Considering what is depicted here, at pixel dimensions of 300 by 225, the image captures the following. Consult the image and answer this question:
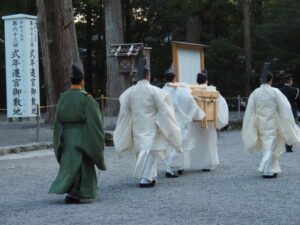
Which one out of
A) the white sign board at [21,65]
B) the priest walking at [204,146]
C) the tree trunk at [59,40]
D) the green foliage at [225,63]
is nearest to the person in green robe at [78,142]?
the priest walking at [204,146]

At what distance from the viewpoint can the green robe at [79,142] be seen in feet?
25.7

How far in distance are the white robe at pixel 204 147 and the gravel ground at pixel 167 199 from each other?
222mm


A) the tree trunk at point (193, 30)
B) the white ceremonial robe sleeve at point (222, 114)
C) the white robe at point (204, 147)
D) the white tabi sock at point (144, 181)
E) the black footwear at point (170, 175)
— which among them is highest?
the tree trunk at point (193, 30)

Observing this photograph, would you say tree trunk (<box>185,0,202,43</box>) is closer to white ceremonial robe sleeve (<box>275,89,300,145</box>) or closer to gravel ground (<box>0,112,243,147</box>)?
gravel ground (<box>0,112,243,147</box>)

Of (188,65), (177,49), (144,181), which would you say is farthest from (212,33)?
(144,181)

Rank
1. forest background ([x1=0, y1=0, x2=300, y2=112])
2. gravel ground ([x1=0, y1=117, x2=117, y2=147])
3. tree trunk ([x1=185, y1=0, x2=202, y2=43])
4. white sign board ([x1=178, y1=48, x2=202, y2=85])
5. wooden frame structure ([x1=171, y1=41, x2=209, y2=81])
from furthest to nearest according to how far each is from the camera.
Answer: tree trunk ([x1=185, y1=0, x2=202, y2=43]) < forest background ([x1=0, y1=0, x2=300, y2=112]) < gravel ground ([x1=0, y1=117, x2=117, y2=147]) < white sign board ([x1=178, y1=48, x2=202, y2=85]) < wooden frame structure ([x1=171, y1=41, x2=209, y2=81])

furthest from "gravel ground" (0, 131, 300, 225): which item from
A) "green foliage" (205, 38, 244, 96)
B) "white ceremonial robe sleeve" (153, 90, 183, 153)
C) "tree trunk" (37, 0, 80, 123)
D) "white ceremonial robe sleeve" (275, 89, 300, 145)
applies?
"green foliage" (205, 38, 244, 96)

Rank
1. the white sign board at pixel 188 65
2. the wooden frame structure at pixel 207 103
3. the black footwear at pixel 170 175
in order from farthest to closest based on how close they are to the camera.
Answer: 1. the white sign board at pixel 188 65
2. the wooden frame structure at pixel 207 103
3. the black footwear at pixel 170 175

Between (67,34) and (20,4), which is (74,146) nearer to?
(67,34)

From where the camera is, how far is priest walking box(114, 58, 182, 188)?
376 inches

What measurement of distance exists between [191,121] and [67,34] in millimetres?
9216

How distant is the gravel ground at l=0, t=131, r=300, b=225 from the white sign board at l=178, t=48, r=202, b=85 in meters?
2.98

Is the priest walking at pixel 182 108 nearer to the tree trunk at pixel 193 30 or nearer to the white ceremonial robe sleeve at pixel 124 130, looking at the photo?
the white ceremonial robe sleeve at pixel 124 130

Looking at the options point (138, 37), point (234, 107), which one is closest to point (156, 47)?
point (138, 37)
